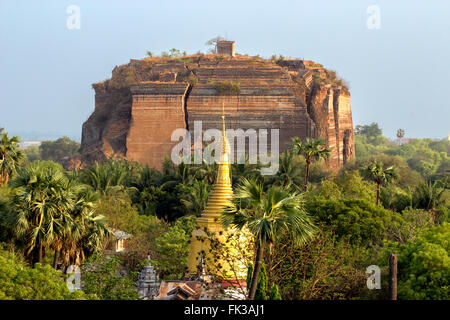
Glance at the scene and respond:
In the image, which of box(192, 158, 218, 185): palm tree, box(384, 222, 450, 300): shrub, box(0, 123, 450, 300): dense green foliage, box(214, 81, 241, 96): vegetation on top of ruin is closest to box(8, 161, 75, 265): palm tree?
box(0, 123, 450, 300): dense green foliage

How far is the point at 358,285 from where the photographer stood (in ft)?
95.4

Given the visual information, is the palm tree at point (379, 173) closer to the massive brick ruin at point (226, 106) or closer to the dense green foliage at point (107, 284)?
the massive brick ruin at point (226, 106)

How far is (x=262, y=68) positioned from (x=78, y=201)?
4000cm

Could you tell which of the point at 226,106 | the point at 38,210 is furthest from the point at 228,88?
the point at 38,210

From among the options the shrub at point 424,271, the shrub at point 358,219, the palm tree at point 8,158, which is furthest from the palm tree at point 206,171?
the shrub at point 424,271

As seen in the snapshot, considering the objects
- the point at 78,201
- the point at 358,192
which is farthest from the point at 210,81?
the point at 78,201

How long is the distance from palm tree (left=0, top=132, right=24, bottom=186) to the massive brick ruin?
28164 mm

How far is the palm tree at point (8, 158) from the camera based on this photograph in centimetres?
4203

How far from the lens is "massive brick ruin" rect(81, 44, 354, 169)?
7044cm

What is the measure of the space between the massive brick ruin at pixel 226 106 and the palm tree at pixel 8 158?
28.2 m

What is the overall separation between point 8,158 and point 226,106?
102 feet

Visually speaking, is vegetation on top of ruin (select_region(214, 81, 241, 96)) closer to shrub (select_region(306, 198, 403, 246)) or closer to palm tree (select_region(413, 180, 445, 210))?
palm tree (select_region(413, 180, 445, 210))
